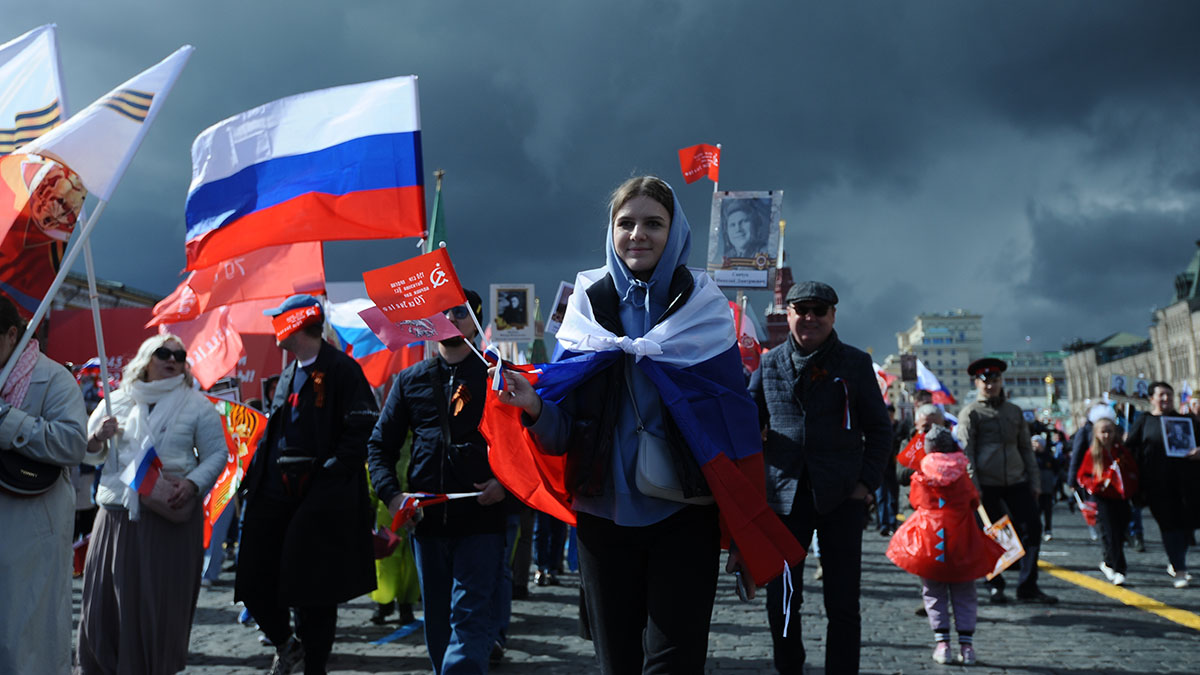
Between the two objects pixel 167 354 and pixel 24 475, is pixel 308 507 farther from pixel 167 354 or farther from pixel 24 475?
pixel 24 475

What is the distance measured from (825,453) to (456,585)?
207 cm

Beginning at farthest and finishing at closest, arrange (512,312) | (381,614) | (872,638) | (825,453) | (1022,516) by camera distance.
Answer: (512,312)
(1022,516)
(381,614)
(872,638)
(825,453)

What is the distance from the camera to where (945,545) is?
22.4ft

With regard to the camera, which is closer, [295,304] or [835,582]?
[835,582]

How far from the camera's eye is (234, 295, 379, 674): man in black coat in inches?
207

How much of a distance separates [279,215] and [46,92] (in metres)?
2.19

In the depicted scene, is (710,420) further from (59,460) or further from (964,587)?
(964,587)

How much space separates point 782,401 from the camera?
5473 millimetres

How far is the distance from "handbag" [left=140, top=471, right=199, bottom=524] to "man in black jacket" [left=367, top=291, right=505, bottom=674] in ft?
3.62

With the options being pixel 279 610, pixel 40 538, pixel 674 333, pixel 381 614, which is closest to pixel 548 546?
pixel 381 614

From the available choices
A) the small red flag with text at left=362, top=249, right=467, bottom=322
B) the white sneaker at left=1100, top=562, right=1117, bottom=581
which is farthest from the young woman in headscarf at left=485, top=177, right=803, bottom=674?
the white sneaker at left=1100, top=562, right=1117, bottom=581

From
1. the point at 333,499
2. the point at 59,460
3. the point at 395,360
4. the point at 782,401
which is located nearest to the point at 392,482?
the point at 333,499

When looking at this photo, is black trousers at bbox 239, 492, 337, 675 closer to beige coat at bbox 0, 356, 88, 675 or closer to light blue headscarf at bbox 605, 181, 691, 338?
beige coat at bbox 0, 356, 88, 675

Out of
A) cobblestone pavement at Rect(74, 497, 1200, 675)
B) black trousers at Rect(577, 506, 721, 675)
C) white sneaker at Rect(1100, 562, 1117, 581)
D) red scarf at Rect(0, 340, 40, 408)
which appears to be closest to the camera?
black trousers at Rect(577, 506, 721, 675)
